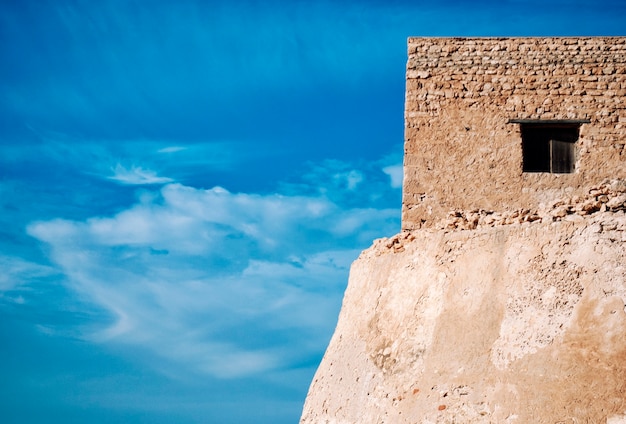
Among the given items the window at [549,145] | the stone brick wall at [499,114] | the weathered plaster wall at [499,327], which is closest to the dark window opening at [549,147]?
the window at [549,145]

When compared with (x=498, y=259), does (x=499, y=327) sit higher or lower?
lower

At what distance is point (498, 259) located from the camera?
948 centimetres

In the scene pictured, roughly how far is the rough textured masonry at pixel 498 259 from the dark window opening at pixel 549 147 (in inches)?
0.9

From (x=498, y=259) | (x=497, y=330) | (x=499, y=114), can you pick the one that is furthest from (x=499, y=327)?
(x=499, y=114)

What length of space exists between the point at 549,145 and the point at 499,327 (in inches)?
208

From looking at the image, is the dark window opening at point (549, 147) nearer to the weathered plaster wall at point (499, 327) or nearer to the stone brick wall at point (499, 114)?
the stone brick wall at point (499, 114)

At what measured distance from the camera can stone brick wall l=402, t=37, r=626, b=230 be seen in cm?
1315

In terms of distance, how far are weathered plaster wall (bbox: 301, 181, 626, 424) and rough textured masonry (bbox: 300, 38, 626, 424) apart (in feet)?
0.05

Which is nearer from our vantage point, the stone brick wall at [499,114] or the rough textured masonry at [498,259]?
the rough textured masonry at [498,259]

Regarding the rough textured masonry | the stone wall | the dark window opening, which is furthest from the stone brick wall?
the stone wall

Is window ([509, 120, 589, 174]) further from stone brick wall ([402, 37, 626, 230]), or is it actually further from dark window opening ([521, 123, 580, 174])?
stone brick wall ([402, 37, 626, 230])

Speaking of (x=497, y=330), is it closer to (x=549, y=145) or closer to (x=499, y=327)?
(x=499, y=327)

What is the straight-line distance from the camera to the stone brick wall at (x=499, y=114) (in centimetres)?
1315

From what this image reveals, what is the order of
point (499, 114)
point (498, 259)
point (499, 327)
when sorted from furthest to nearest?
point (499, 114), point (498, 259), point (499, 327)
